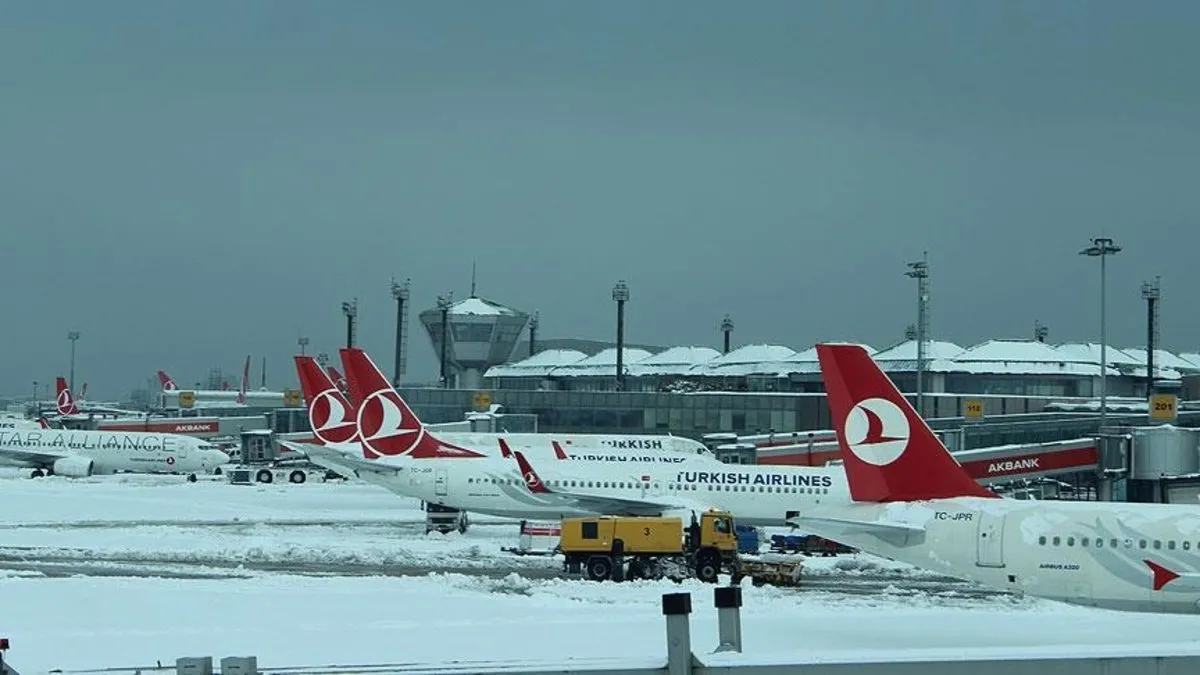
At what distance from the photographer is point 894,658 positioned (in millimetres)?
10773

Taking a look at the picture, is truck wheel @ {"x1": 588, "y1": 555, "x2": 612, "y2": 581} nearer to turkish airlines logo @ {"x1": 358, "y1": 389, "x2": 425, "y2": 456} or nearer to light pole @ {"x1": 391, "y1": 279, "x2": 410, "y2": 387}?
turkish airlines logo @ {"x1": 358, "y1": 389, "x2": 425, "y2": 456}

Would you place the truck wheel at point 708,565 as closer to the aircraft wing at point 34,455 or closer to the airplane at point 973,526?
the airplane at point 973,526

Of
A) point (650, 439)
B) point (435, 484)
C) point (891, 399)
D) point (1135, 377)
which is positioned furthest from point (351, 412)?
point (1135, 377)

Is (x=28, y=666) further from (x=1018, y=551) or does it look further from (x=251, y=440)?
(x=251, y=440)

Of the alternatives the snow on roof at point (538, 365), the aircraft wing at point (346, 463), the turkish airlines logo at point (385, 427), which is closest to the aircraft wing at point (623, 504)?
the aircraft wing at point (346, 463)

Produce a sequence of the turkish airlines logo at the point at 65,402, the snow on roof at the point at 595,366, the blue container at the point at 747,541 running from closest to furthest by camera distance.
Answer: the blue container at the point at 747,541
the turkish airlines logo at the point at 65,402
the snow on roof at the point at 595,366

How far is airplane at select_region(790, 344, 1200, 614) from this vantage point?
24.2m

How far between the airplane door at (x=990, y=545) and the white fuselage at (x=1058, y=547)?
0.02m

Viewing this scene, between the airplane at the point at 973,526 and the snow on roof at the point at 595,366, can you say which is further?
the snow on roof at the point at 595,366

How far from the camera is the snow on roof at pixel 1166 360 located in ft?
494

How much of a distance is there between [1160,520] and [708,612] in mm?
8727

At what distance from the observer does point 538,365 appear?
177 metres

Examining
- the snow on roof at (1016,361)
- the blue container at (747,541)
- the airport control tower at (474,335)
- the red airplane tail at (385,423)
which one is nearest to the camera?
the blue container at (747,541)

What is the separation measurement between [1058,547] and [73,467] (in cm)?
6875
